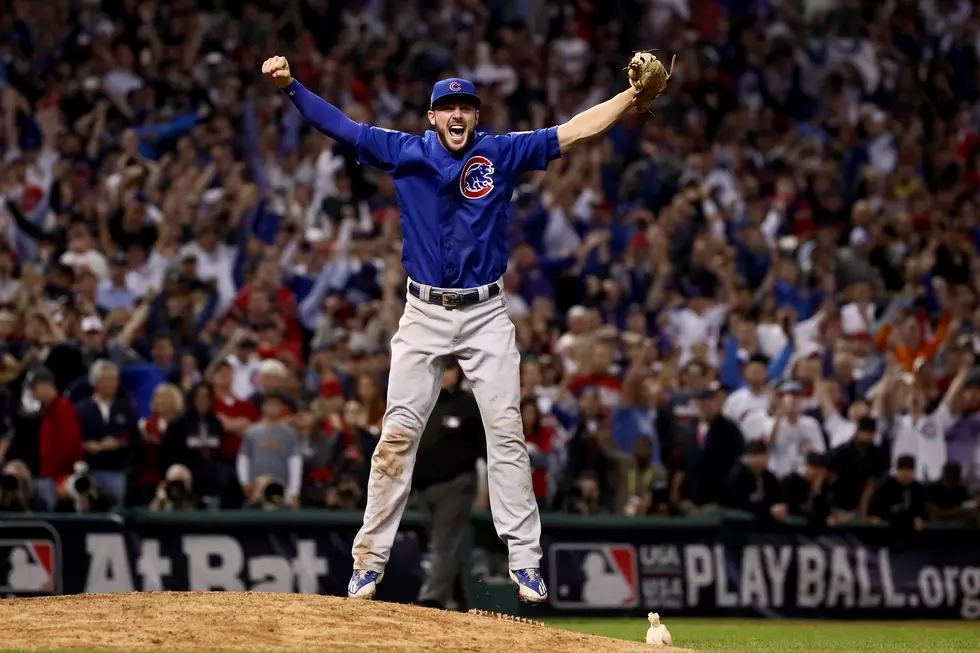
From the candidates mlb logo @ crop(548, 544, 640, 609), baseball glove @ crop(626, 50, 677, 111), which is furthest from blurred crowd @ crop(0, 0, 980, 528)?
baseball glove @ crop(626, 50, 677, 111)

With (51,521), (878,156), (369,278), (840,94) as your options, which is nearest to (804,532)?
(369,278)

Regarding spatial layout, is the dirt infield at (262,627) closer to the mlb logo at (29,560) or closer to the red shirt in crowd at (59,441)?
the mlb logo at (29,560)

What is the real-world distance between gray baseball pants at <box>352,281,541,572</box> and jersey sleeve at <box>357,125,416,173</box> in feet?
2.57

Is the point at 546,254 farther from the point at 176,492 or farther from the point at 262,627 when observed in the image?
the point at 262,627

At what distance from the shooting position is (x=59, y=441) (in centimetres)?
1376

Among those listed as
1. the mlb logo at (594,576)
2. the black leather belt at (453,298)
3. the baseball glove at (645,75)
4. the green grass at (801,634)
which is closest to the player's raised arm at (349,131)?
the black leather belt at (453,298)

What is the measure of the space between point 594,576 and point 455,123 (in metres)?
6.79

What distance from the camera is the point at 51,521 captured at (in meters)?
13.2

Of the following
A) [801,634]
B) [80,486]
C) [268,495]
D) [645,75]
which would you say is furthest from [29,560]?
[645,75]

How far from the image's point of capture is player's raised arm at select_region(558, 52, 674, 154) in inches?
345

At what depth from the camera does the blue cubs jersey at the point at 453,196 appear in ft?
28.7

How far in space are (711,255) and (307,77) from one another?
5964 millimetres

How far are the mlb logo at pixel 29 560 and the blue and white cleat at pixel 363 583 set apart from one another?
520cm

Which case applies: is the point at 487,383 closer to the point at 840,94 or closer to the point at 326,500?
the point at 326,500
